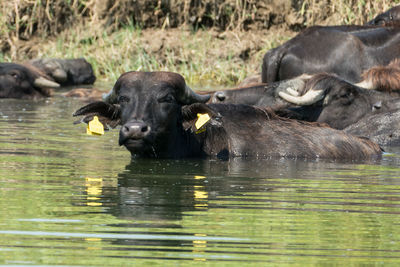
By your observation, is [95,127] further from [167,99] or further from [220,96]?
[220,96]

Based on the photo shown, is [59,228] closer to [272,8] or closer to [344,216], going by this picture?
[344,216]

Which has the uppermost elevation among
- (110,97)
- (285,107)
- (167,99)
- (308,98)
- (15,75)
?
(167,99)

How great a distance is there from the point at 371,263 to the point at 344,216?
54.2 inches

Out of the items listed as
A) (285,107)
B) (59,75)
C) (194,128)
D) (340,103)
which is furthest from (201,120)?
(59,75)

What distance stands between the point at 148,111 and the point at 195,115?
677 millimetres

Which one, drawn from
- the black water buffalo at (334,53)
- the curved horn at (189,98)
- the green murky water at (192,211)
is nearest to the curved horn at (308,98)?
the green murky water at (192,211)

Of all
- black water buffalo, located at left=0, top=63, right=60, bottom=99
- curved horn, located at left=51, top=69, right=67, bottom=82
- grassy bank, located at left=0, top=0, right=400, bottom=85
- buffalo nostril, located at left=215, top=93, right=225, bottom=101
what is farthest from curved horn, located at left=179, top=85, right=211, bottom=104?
curved horn, located at left=51, top=69, right=67, bottom=82

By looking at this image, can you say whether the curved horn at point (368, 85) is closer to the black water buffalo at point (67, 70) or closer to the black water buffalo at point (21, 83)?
the black water buffalo at point (21, 83)

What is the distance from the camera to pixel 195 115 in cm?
947

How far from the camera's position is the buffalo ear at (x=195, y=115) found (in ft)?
30.3

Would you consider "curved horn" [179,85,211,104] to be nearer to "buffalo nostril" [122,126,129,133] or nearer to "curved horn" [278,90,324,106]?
"buffalo nostril" [122,126,129,133]

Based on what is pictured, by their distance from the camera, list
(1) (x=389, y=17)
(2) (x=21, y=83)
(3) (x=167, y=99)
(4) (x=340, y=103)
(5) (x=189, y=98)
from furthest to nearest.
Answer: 1. (1) (x=389, y=17)
2. (2) (x=21, y=83)
3. (4) (x=340, y=103)
4. (5) (x=189, y=98)
5. (3) (x=167, y=99)

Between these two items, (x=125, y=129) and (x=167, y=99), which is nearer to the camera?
(x=125, y=129)

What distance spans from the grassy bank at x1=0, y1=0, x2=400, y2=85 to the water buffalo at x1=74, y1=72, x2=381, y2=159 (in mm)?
10934
